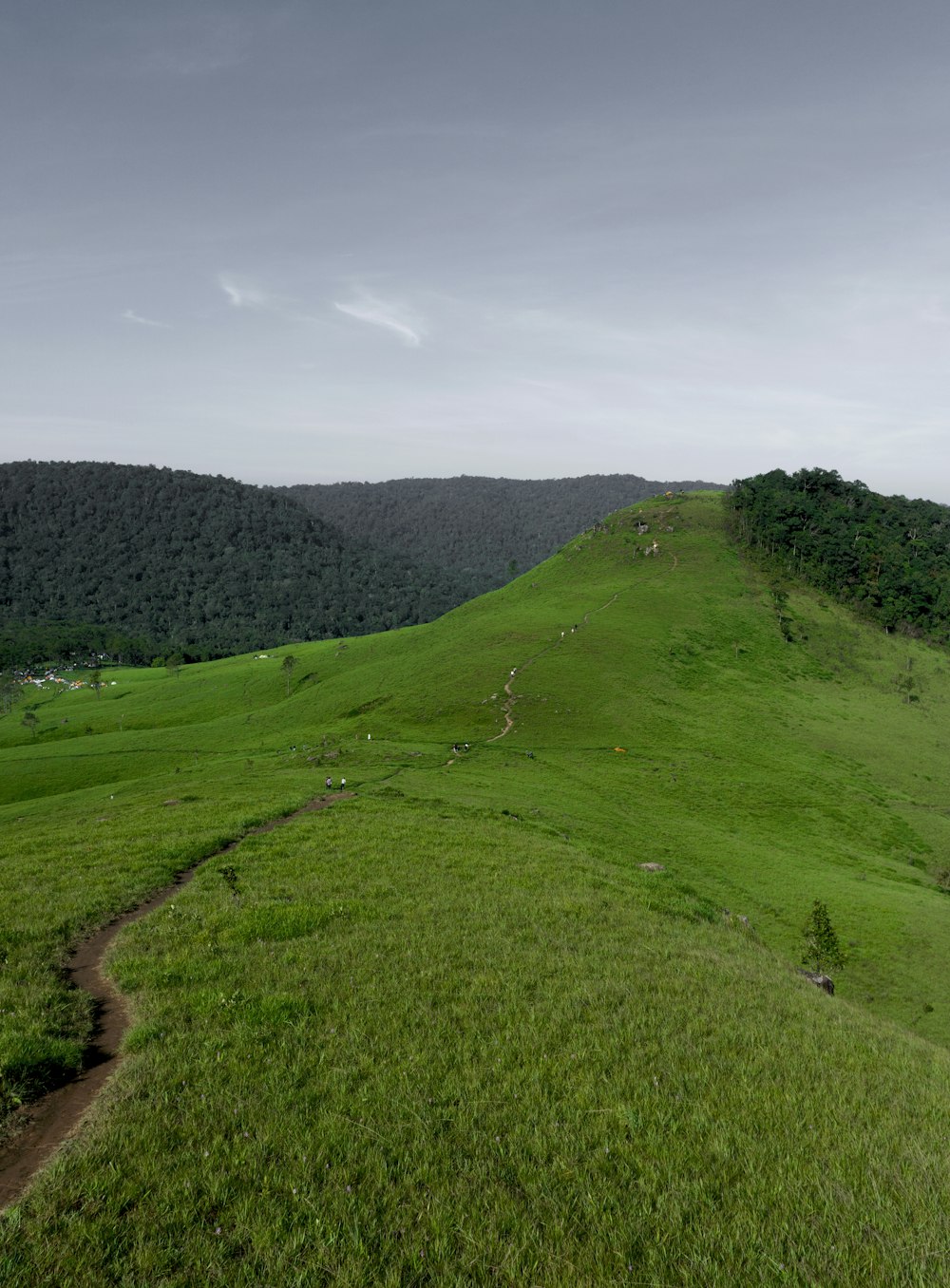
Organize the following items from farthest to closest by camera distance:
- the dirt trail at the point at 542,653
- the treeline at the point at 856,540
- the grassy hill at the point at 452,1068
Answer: the treeline at the point at 856,540, the dirt trail at the point at 542,653, the grassy hill at the point at 452,1068

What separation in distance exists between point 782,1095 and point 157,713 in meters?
A: 132

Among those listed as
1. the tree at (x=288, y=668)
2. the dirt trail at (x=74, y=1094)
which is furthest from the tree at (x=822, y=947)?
the tree at (x=288, y=668)

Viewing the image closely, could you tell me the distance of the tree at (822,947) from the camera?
3362 centimetres

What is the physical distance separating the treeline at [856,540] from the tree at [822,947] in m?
128

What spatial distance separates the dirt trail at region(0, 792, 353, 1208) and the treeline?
162 metres

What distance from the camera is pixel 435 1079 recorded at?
28.6 ft

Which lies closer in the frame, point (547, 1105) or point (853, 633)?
point (547, 1105)

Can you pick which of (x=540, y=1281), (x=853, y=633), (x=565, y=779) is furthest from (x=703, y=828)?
(x=853, y=633)

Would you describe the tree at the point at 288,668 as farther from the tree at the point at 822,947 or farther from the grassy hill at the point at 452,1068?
the tree at the point at 822,947

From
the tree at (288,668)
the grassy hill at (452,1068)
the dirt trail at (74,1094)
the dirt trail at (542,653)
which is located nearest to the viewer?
the grassy hill at (452,1068)

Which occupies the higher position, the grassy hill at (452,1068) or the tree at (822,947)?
the grassy hill at (452,1068)

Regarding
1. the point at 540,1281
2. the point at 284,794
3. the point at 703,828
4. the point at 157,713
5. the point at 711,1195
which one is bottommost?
the point at 157,713

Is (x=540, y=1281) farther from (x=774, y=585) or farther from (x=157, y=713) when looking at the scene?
(x=774, y=585)

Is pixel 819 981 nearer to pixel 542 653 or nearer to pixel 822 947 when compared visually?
pixel 822 947
